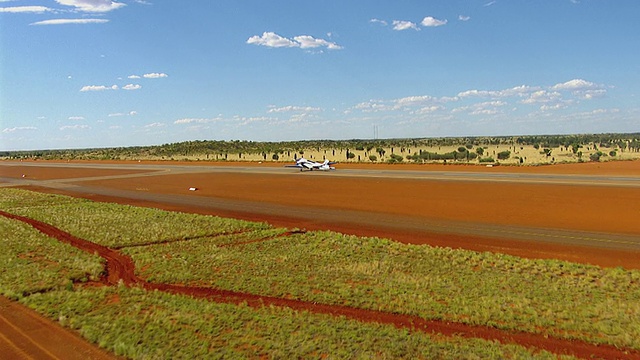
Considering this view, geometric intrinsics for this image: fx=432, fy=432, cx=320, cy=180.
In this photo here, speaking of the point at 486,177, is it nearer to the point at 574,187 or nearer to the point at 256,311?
the point at 574,187

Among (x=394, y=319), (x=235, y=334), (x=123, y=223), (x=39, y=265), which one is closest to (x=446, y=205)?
(x=394, y=319)

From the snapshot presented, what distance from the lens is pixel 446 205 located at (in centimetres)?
3372

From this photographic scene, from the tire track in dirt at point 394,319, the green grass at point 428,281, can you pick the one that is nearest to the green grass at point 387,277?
the green grass at point 428,281

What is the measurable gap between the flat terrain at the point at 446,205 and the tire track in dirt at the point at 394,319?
351 inches

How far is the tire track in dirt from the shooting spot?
10414mm

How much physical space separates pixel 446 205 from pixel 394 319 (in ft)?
74.9

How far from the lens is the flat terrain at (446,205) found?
865 inches

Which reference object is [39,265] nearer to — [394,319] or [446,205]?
[394,319]

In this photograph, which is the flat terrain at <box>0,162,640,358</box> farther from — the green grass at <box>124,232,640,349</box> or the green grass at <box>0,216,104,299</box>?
the green grass at <box>0,216,104,299</box>

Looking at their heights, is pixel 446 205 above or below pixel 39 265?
below

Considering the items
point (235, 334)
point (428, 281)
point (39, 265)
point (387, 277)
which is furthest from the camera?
point (39, 265)

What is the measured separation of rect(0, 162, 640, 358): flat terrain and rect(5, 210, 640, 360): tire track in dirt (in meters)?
8.90

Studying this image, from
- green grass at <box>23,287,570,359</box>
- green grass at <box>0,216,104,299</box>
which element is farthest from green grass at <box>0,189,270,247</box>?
green grass at <box>23,287,570,359</box>

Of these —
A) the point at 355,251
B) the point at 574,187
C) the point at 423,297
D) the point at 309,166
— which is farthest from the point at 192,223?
the point at 309,166
